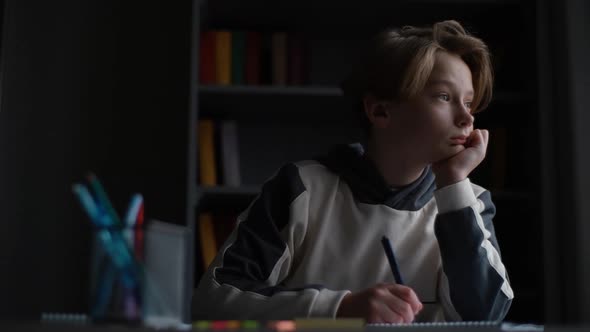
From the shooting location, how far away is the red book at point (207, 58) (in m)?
2.63

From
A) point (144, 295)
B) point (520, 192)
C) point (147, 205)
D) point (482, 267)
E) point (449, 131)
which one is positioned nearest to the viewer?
point (144, 295)

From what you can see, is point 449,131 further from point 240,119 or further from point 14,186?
point 14,186

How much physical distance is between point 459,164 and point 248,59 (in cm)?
143

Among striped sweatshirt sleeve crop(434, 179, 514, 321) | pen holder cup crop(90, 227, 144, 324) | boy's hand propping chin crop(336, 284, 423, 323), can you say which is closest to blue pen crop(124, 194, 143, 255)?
pen holder cup crop(90, 227, 144, 324)

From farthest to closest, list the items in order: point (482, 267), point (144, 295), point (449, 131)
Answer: point (449, 131) → point (482, 267) → point (144, 295)

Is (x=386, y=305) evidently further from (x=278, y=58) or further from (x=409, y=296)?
(x=278, y=58)

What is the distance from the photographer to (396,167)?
150 cm

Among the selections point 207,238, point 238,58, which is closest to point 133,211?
point 207,238

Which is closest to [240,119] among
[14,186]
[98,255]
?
[14,186]

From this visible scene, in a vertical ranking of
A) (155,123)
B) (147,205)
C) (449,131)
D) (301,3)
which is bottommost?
(147,205)

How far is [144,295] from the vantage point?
68 centimetres

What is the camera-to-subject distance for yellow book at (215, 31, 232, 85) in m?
2.64

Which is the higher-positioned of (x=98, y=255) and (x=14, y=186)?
(x=98, y=255)

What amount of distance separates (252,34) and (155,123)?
20.8 inches
